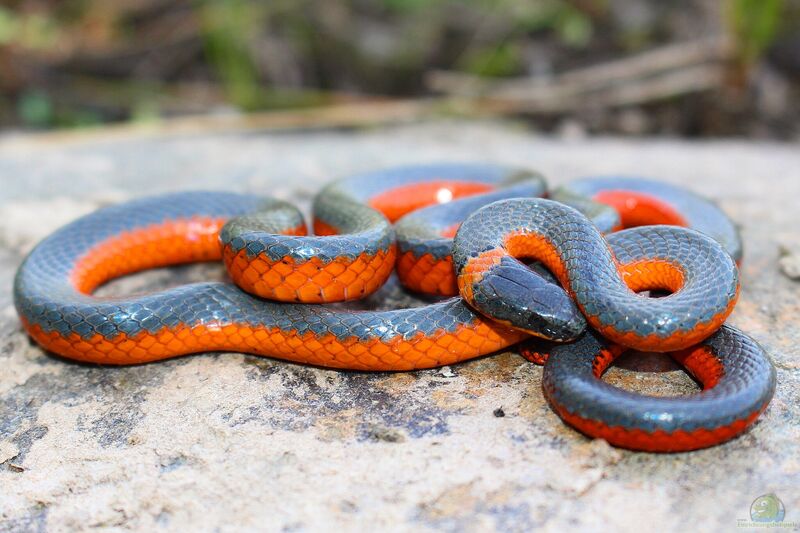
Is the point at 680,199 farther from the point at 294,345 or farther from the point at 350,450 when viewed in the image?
the point at 350,450

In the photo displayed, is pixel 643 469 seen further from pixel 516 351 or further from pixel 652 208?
pixel 652 208

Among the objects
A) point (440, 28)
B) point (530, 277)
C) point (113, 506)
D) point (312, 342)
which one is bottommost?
point (113, 506)

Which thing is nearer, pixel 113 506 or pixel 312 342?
pixel 113 506

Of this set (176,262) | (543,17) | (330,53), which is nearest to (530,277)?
(176,262)

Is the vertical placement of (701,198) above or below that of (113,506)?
above

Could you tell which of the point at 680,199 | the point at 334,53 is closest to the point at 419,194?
the point at 680,199

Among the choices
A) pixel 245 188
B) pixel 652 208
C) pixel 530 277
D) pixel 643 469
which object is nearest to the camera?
pixel 643 469

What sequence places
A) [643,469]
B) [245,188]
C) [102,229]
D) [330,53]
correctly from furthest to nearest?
[330,53]
[245,188]
[102,229]
[643,469]
